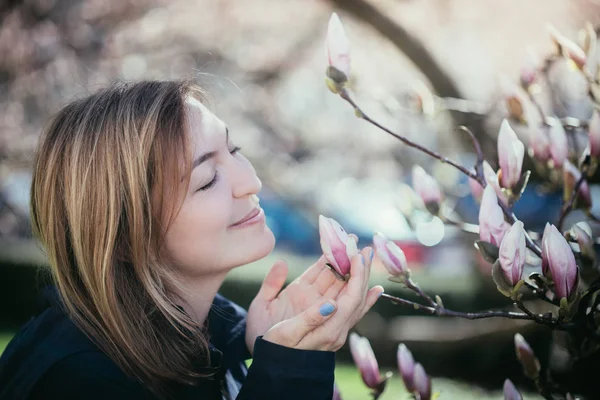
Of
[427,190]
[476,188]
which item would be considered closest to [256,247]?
[427,190]

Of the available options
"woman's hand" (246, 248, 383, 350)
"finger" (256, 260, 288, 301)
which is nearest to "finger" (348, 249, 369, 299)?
"woman's hand" (246, 248, 383, 350)

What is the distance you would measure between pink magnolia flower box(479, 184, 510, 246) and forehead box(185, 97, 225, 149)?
0.71 metres

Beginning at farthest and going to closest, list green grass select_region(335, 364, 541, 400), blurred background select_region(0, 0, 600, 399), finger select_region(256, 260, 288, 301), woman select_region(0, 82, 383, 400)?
green grass select_region(335, 364, 541, 400) < blurred background select_region(0, 0, 600, 399) < finger select_region(256, 260, 288, 301) < woman select_region(0, 82, 383, 400)

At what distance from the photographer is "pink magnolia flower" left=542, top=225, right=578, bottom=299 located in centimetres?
127

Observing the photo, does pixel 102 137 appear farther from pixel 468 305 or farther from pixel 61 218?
pixel 468 305

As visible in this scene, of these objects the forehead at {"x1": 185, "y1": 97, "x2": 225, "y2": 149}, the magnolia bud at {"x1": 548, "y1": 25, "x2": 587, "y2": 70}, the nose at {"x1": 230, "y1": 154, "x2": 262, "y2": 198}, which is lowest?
the nose at {"x1": 230, "y1": 154, "x2": 262, "y2": 198}

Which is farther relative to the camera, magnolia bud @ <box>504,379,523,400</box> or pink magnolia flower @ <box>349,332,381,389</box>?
pink magnolia flower @ <box>349,332,381,389</box>

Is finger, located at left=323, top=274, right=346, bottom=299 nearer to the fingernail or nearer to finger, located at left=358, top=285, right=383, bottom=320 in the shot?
finger, located at left=358, top=285, right=383, bottom=320

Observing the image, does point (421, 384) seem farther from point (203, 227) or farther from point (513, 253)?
point (203, 227)

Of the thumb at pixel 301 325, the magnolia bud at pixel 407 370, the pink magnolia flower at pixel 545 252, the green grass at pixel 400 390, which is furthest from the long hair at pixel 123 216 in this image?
the green grass at pixel 400 390

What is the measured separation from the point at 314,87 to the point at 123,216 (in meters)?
6.53

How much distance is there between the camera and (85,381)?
4.85 feet

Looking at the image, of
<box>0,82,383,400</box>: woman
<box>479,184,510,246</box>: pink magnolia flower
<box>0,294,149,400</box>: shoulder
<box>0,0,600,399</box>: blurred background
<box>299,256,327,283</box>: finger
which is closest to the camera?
<box>479,184,510,246</box>: pink magnolia flower

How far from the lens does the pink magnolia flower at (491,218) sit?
4.56 ft
